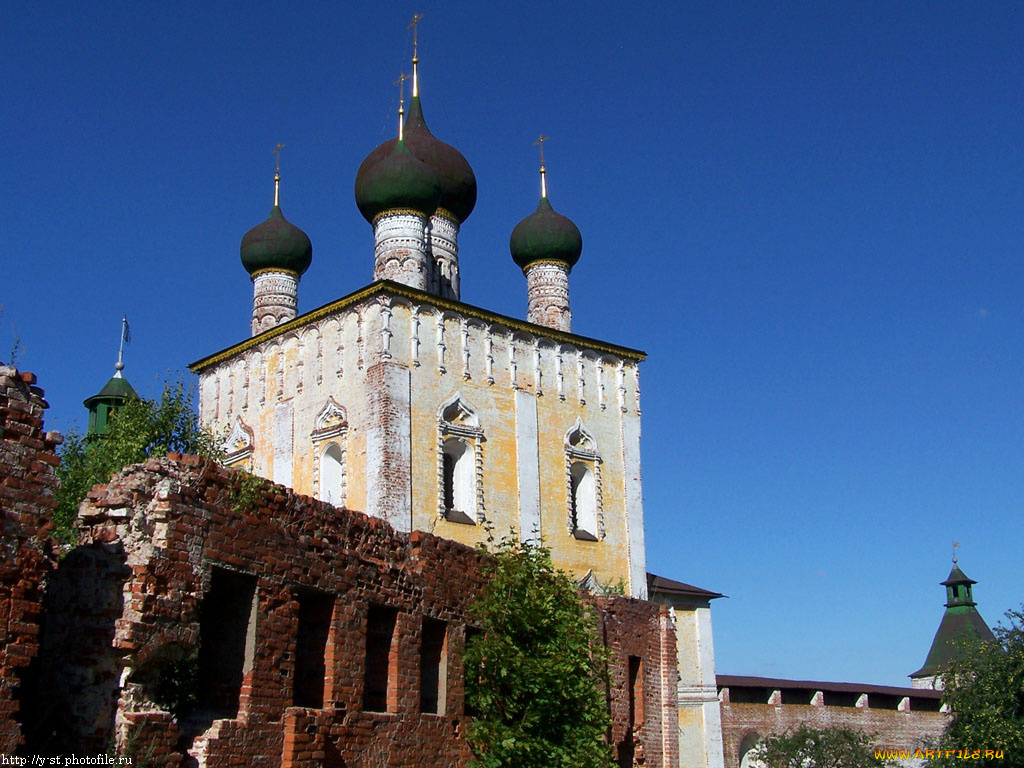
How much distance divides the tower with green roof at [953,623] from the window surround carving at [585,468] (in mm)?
25182

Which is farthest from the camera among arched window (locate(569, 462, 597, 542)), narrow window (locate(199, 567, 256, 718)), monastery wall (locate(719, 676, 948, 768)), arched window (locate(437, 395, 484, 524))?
monastery wall (locate(719, 676, 948, 768))

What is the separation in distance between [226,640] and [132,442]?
8.45 metres

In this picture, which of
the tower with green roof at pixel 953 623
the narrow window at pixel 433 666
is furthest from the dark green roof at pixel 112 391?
the tower with green roof at pixel 953 623

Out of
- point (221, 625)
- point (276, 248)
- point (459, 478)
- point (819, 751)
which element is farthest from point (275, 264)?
point (221, 625)

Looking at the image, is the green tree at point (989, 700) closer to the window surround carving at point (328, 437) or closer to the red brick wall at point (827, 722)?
the red brick wall at point (827, 722)

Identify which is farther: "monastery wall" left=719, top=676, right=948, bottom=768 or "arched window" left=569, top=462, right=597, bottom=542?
"monastery wall" left=719, top=676, right=948, bottom=768

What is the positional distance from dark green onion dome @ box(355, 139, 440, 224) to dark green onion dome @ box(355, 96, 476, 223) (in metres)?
1.30

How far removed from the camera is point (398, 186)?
72.2ft

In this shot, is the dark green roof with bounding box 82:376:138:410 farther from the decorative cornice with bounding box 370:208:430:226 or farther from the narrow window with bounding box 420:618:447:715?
the narrow window with bounding box 420:618:447:715

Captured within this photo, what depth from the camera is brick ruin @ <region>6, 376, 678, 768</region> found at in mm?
6879

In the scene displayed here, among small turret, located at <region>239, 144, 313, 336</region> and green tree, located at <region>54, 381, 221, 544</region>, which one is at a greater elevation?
small turret, located at <region>239, 144, 313, 336</region>

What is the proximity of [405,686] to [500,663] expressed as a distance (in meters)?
1.21

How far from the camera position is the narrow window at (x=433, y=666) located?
10133mm

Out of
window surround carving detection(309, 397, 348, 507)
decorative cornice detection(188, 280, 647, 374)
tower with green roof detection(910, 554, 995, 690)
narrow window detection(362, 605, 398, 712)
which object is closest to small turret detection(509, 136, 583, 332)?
decorative cornice detection(188, 280, 647, 374)
